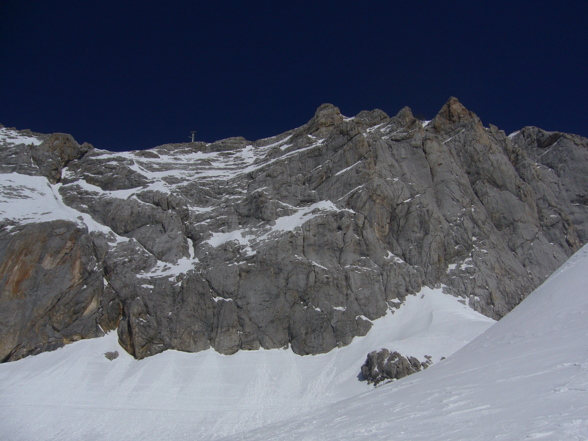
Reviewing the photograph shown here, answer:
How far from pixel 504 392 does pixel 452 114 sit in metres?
72.2

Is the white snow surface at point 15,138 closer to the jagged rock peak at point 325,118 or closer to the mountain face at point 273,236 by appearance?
the mountain face at point 273,236

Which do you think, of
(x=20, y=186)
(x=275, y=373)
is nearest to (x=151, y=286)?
(x=275, y=373)

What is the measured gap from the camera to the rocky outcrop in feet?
121

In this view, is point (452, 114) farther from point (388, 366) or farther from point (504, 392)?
point (504, 392)

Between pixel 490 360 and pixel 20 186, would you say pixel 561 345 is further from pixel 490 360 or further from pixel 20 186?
pixel 20 186

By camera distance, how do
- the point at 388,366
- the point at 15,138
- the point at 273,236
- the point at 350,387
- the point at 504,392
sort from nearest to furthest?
the point at 504,392
the point at 388,366
the point at 350,387
the point at 273,236
the point at 15,138

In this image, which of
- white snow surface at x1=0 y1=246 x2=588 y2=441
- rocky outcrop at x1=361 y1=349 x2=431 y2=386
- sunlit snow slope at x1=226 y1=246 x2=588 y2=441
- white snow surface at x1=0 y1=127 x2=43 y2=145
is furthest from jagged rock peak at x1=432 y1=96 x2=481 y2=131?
white snow surface at x1=0 y1=127 x2=43 y2=145

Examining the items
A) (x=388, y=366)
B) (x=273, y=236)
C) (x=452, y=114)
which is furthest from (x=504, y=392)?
(x=452, y=114)

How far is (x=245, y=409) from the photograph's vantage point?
37.8 meters

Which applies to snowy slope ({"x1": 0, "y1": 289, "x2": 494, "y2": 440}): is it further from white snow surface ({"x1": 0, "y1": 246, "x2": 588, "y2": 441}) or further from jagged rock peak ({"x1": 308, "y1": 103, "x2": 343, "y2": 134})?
jagged rock peak ({"x1": 308, "y1": 103, "x2": 343, "y2": 134})

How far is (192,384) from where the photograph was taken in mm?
41375

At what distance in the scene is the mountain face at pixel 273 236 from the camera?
1873 inches

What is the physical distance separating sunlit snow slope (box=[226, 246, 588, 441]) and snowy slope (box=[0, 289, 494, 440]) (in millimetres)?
24534

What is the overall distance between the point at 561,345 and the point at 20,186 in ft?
214
